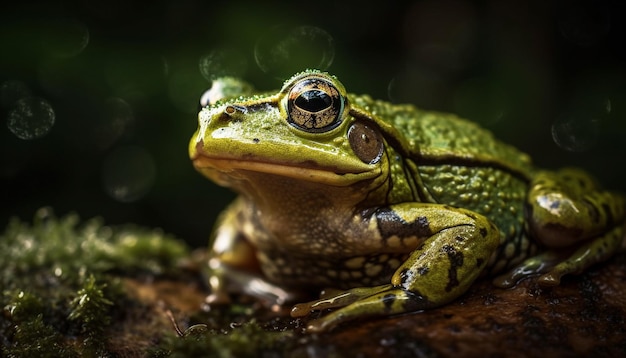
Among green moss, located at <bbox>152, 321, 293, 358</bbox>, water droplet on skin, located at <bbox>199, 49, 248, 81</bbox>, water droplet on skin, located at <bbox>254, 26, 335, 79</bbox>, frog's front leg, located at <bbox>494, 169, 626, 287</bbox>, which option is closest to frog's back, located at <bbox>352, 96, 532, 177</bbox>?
frog's front leg, located at <bbox>494, 169, 626, 287</bbox>

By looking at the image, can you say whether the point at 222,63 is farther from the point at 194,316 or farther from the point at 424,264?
the point at 424,264

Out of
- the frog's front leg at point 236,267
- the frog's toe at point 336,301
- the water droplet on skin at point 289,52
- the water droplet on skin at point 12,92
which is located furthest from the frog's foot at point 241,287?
the water droplet on skin at point 12,92

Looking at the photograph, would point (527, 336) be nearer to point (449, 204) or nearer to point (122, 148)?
point (449, 204)

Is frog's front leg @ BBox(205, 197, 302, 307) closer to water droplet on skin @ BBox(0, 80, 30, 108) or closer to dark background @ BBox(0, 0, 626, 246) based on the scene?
dark background @ BBox(0, 0, 626, 246)

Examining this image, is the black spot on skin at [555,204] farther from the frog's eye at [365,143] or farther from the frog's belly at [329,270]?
the frog's eye at [365,143]

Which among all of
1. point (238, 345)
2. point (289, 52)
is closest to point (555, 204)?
point (238, 345)

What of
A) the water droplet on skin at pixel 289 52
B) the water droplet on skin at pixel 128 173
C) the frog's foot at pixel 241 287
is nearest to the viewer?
the frog's foot at pixel 241 287
